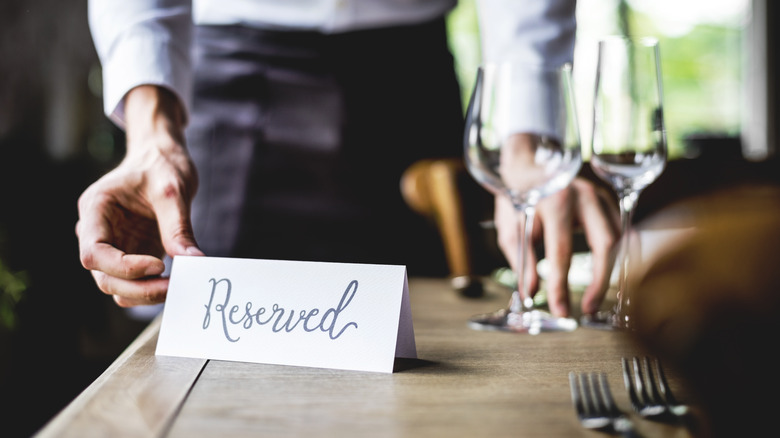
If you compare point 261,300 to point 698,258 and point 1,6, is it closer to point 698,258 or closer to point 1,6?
point 698,258

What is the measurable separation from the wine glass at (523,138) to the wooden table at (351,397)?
143 mm

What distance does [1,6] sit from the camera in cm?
276

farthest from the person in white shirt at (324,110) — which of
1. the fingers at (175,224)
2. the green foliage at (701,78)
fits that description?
the green foliage at (701,78)

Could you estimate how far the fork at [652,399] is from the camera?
36 cm

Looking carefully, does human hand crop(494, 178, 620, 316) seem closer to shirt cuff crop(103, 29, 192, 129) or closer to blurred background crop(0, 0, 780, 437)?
shirt cuff crop(103, 29, 192, 129)

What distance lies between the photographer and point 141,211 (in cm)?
65

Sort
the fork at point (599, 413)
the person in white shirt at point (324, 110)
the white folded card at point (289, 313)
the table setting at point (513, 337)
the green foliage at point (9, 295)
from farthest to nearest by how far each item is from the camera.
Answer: the green foliage at point (9, 295) → the person in white shirt at point (324, 110) → the white folded card at point (289, 313) → the fork at point (599, 413) → the table setting at point (513, 337)

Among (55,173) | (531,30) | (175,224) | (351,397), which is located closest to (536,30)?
(531,30)

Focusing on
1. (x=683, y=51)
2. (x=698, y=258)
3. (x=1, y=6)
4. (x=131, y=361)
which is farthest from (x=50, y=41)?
(x=683, y=51)

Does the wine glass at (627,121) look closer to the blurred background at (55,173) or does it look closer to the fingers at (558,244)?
the fingers at (558,244)

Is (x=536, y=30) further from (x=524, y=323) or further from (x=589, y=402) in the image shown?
(x=589, y=402)

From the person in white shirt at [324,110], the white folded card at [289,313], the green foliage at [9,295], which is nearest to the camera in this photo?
the white folded card at [289,313]

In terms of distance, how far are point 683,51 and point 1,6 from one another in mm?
4320

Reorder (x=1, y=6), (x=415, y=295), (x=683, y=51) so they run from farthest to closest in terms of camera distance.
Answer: (x=683, y=51), (x=1, y=6), (x=415, y=295)
